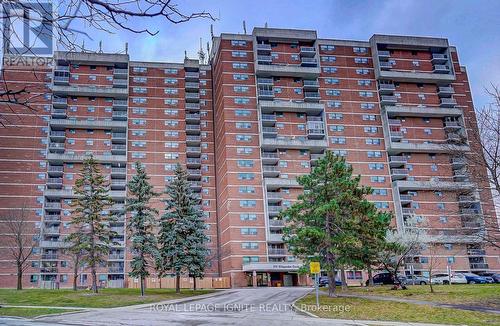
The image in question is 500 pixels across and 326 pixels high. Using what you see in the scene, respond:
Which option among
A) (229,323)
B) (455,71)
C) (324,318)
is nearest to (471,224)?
(324,318)

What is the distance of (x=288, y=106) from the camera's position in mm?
78125

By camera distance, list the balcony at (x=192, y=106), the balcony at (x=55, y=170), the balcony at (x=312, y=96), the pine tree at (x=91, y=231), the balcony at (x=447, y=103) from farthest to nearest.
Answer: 1. the balcony at (x=192, y=106)
2. the balcony at (x=447, y=103)
3. the balcony at (x=312, y=96)
4. the balcony at (x=55, y=170)
5. the pine tree at (x=91, y=231)

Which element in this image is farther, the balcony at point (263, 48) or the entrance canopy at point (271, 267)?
the balcony at point (263, 48)

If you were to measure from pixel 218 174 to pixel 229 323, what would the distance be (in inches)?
2593

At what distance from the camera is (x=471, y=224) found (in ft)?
73.2

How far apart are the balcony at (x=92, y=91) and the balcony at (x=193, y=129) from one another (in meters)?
13.5

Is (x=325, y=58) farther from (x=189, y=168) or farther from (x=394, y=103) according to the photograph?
(x=189, y=168)

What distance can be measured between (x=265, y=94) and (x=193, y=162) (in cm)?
1891

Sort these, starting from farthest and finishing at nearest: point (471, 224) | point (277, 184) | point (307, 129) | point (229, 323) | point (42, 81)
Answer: point (307, 129), point (277, 184), point (471, 224), point (229, 323), point (42, 81)

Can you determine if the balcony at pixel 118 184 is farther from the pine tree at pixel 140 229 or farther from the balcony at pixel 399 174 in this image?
the balcony at pixel 399 174

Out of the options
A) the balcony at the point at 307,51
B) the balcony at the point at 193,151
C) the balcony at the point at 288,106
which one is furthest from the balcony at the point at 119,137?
the balcony at the point at 307,51

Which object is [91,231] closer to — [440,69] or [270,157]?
[270,157]

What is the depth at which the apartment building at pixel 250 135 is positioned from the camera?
236 feet

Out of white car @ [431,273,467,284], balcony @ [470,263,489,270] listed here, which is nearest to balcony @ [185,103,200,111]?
white car @ [431,273,467,284]
